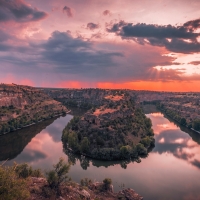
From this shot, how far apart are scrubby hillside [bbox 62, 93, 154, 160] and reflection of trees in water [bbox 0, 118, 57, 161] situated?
53.3ft

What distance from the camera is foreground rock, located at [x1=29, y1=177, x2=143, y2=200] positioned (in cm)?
2662

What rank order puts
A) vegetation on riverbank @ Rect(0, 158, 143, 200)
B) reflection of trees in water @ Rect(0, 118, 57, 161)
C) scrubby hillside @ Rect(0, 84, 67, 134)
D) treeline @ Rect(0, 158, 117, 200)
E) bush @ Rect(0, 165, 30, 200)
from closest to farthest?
1. bush @ Rect(0, 165, 30, 200)
2. vegetation on riverbank @ Rect(0, 158, 143, 200)
3. treeline @ Rect(0, 158, 117, 200)
4. reflection of trees in water @ Rect(0, 118, 57, 161)
5. scrubby hillside @ Rect(0, 84, 67, 134)

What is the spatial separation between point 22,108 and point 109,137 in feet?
235

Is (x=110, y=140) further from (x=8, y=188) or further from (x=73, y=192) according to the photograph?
(x=8, y=188)

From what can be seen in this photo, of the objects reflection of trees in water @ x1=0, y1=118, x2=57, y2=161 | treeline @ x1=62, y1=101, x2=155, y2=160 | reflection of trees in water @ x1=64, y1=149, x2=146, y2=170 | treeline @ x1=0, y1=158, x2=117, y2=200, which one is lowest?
reflection of trees in water @ x1=0, y1=118, x2=57, y2=161

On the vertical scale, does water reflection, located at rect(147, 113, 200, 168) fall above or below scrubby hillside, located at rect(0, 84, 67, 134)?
below

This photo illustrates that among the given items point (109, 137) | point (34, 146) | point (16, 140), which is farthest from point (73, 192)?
point (16, 140)

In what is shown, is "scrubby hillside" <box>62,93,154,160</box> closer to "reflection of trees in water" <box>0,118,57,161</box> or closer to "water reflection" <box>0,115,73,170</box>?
"water reflection" <box>0,115,73,170</box>

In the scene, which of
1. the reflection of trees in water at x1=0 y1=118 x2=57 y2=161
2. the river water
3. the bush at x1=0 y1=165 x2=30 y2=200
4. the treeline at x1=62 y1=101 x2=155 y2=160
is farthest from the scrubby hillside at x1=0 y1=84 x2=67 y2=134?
the bush at x1=0 y1=165 x2=30 y2=200

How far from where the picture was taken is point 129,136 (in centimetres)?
7019

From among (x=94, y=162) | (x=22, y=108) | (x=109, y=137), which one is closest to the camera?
(x=94, y=162)

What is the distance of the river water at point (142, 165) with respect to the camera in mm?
43344

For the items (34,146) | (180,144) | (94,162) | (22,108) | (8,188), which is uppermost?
(8,188)

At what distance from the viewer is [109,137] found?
64875 millimetres
